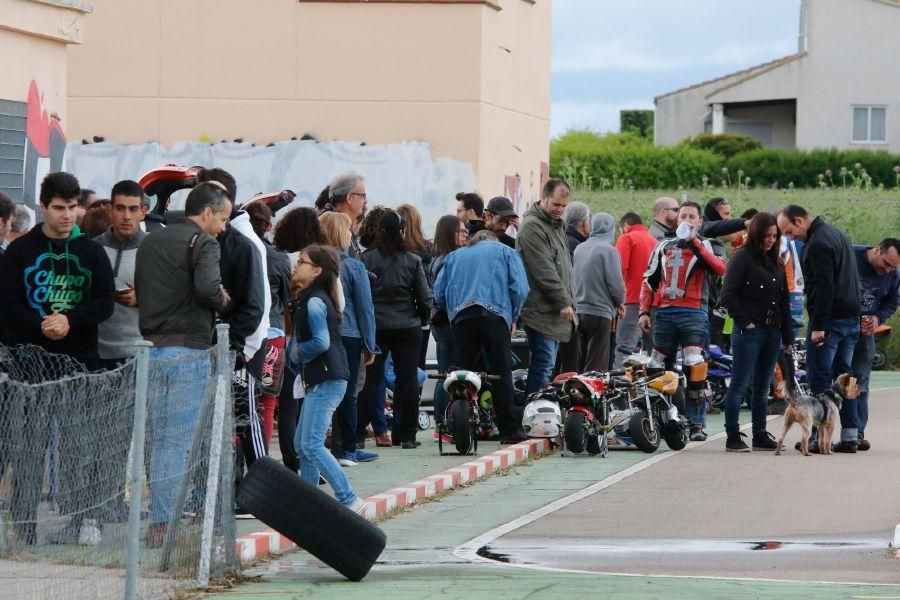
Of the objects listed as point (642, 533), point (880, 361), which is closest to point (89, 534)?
point (642, 533)

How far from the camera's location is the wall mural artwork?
536 inches

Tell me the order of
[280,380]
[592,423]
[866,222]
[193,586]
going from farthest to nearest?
[866,222]
[592,423]
[280,380]
[193,586]

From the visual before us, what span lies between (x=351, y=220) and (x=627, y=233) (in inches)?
224

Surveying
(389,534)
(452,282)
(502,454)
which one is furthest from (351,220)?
(389,534)

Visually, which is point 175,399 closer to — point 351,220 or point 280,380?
point 280,380

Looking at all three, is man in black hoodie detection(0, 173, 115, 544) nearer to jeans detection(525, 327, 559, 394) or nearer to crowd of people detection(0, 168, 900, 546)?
crowd of people detection(0, 168, 900, 546)

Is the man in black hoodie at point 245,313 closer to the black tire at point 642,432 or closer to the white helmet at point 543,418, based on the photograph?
the white helmet at point 543,418

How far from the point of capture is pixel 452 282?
14.5 m

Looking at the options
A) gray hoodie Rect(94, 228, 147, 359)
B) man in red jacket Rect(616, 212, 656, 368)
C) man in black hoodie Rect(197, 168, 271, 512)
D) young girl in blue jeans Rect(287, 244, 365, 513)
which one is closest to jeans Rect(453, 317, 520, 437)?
man in red jacket Rect(616, 212, 656, 368)

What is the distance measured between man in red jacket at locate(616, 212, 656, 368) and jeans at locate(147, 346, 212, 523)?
979 cm

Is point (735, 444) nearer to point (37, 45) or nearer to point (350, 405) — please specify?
point (350, 405)

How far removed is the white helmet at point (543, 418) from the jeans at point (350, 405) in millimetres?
1843

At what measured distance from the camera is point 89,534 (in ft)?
26.0

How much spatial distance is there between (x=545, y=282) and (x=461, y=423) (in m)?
1.84
